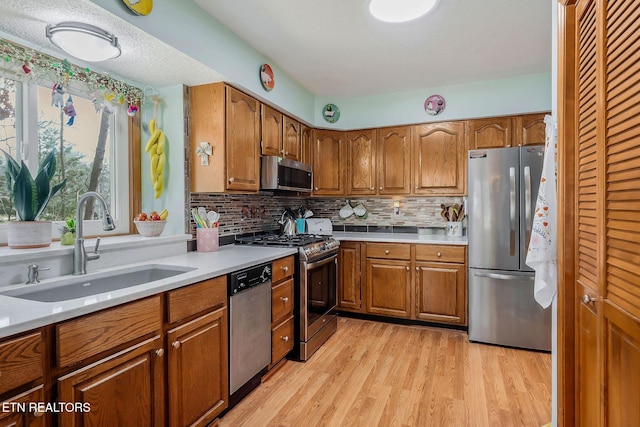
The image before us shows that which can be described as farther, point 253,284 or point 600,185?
point 253,284

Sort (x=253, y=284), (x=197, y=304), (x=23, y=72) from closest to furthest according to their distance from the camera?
(x=197, y=304)
(x=23, y=72)
(x=253, y=284)

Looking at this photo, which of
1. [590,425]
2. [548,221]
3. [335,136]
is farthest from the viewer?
[335,136]

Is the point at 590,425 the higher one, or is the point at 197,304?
the point at 197,304

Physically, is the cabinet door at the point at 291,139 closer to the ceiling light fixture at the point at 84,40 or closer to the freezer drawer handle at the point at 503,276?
the ceiling light fixture at the point at 84,40

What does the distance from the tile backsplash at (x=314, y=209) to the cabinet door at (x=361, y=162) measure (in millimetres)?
270

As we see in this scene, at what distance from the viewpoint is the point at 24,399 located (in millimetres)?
991

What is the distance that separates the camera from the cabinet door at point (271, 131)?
2.88 m

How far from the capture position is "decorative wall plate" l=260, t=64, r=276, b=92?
2.75 m

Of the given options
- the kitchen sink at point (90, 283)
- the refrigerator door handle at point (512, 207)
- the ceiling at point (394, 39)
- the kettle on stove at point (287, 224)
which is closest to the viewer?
the kitchen sink at point (90, 283)

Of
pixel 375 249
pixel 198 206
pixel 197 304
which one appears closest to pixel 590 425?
pixel 197 304

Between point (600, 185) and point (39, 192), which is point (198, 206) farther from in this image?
point (600, 185)

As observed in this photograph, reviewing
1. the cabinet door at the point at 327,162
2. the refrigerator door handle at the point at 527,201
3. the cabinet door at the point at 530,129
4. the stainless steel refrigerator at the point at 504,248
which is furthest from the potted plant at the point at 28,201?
the cabinet door at the point at 530,129

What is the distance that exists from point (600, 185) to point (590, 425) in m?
0.84

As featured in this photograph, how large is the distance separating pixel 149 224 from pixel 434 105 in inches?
116
